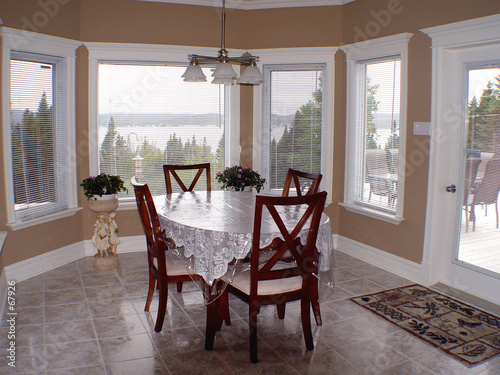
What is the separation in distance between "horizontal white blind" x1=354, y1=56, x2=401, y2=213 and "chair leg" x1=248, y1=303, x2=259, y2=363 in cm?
226

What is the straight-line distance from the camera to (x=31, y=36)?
3.93 meters

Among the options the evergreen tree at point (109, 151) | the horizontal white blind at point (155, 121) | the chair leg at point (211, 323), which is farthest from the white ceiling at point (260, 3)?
the chair leg at point (211, 323)

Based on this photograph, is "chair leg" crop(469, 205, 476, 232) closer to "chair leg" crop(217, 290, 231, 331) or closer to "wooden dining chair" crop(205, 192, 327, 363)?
"wooden dining chair" crop(205, 192, 327, 363)

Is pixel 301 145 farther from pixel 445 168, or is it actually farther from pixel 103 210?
pixel 103 210

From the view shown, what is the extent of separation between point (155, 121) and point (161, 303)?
2.50m

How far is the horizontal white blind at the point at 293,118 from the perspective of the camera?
501 cm

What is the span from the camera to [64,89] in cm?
439

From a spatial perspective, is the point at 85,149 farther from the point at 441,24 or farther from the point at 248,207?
the point at 441,24

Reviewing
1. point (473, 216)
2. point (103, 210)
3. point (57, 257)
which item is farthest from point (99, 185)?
point (473, 216)

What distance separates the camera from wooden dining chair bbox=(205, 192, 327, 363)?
2.52 metres

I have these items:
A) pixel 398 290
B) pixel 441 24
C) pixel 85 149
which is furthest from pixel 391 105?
pixel 85 149

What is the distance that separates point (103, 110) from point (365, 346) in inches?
137

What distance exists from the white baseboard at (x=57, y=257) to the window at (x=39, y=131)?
14.1 inches

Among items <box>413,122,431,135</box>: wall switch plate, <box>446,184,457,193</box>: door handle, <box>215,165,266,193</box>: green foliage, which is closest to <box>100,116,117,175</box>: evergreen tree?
<box>215,165,266,193</box>: green foliage
